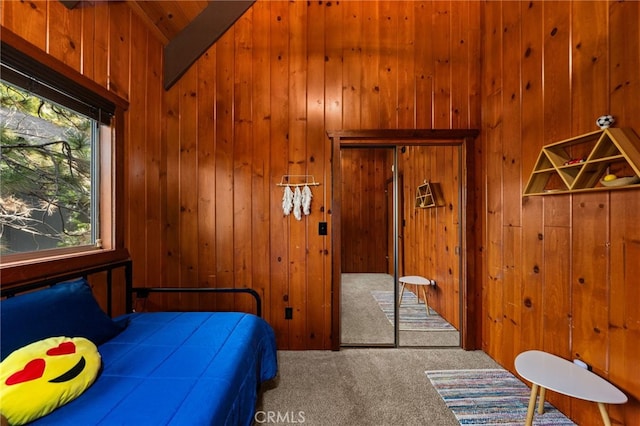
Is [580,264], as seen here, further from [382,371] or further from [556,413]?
[382,371]

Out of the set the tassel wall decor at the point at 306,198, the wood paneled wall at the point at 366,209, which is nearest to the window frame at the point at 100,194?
the tassel wall decor at the point at 306,198

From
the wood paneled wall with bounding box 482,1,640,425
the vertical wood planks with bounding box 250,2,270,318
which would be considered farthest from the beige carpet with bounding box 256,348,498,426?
the vertical wood planks with bounding box 250,2,270,318

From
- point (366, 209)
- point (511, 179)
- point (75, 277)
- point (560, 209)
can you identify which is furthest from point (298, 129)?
point (560, 209)

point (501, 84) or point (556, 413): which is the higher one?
point (501, 84)

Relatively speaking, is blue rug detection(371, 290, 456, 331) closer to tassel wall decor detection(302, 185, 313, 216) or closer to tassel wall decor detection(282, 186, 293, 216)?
tassel wall decor detection(302, 185, 313, 216)

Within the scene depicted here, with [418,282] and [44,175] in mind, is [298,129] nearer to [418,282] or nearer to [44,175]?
[44,175]

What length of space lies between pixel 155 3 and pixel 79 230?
79.3 inches

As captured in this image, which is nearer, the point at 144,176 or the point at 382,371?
the point at 382,371

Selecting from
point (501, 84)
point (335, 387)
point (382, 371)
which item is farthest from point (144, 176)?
point (501, 84)

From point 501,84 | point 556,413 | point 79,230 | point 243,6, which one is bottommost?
point 556,413

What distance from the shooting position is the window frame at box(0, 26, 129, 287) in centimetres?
139

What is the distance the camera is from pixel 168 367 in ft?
4.21

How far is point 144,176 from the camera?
242 centimetres

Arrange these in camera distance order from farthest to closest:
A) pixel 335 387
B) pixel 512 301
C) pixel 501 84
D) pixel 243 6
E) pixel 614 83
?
pixel 243 6, pixel 501 84, pixel 512 301, pixel 335 387, pixel 614 83
